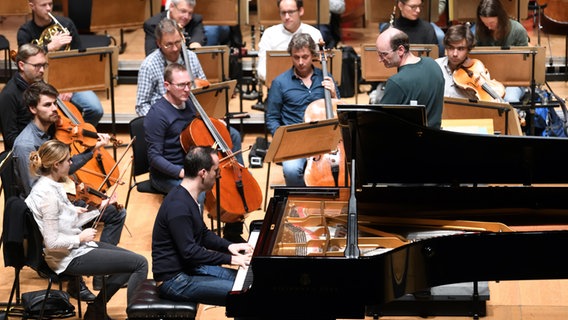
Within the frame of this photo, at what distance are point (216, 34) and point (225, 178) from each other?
3.00 meters

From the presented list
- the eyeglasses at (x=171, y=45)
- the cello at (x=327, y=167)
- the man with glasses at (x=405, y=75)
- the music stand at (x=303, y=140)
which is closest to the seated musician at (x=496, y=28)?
the cello at (x=327, y=167)

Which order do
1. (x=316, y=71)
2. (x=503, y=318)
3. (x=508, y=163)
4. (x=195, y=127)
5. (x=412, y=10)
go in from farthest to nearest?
(x=412, y=10) → (x=316, y=71) → (x=195, y=127) → (x=503, y=318) → (x=508, y=163)

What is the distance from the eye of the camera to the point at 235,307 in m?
4.12

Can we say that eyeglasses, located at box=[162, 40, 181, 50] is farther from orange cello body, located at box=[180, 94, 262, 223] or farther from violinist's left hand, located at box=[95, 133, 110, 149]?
violinist's left hand, located at box=[95, 133, 110, 149]

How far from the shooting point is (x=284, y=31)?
7.80 m

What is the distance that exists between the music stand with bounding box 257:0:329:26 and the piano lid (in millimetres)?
3774

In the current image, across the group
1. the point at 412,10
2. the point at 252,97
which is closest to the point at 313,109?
the point at 412,10

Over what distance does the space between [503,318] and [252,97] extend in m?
3.88

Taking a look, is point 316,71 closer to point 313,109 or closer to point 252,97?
point 313,109

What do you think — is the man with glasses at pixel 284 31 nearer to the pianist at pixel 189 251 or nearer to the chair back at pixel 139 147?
the chair back at pixel 139 147

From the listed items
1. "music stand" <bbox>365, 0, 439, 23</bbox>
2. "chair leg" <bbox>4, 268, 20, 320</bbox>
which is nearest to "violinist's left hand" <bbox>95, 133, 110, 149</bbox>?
"chair leg" <bbox>4, 268, 20, 320</bbox>

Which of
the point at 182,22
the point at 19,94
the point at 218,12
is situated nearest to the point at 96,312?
the point at 19,94

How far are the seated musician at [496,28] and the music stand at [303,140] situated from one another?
1.97 metres

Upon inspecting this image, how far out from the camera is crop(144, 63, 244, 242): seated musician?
6.27m
